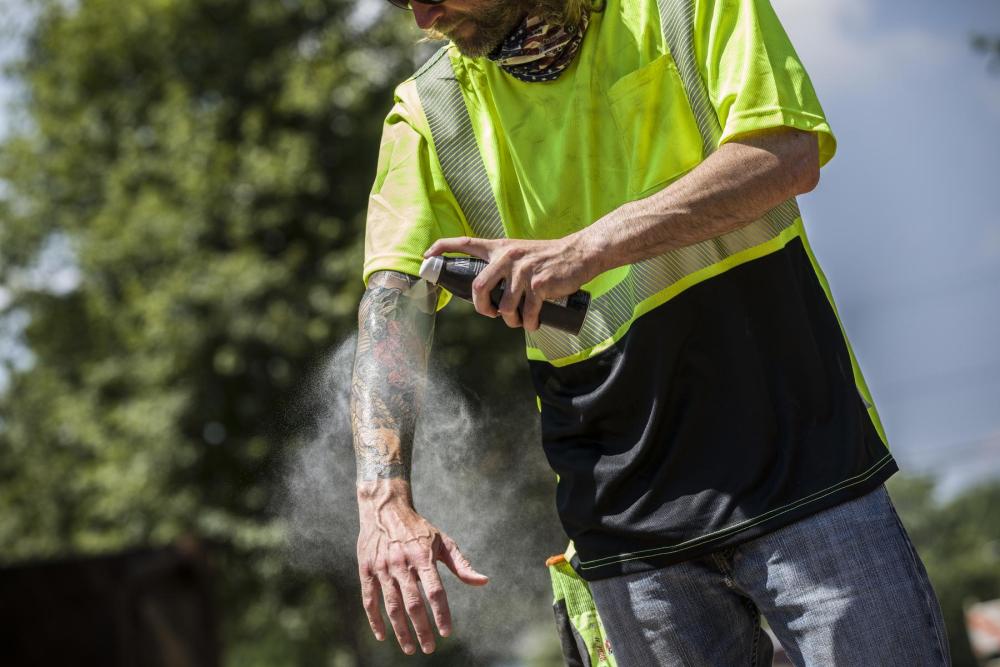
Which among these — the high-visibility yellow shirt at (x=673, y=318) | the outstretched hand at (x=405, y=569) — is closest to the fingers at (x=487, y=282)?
the high-visibility yellow shirt at (x=673, y=318)

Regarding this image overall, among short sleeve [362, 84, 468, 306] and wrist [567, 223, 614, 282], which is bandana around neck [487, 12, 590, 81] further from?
wrist [567, 223, 614, 282]

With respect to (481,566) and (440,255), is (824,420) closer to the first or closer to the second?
(440,255)

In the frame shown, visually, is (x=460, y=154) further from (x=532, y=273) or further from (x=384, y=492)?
(x=384, y=492)

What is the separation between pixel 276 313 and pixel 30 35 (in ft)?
28.6

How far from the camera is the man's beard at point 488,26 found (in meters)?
2.13

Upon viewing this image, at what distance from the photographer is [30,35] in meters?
19.7

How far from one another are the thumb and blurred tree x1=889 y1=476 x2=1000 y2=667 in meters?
16.1

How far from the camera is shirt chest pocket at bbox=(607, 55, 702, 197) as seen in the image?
2016mm

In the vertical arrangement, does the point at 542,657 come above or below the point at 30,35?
below

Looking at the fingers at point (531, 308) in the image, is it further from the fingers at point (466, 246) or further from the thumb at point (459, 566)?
the thumb at point (459, 566)

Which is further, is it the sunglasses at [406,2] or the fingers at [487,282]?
the sunglasses at [406,2]

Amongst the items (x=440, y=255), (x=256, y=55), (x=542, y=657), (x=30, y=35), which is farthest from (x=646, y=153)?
(x=30, y=35)

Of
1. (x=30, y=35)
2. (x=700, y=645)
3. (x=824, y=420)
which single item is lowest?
(x=700, y=645)

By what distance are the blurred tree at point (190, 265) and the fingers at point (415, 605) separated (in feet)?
36.0
